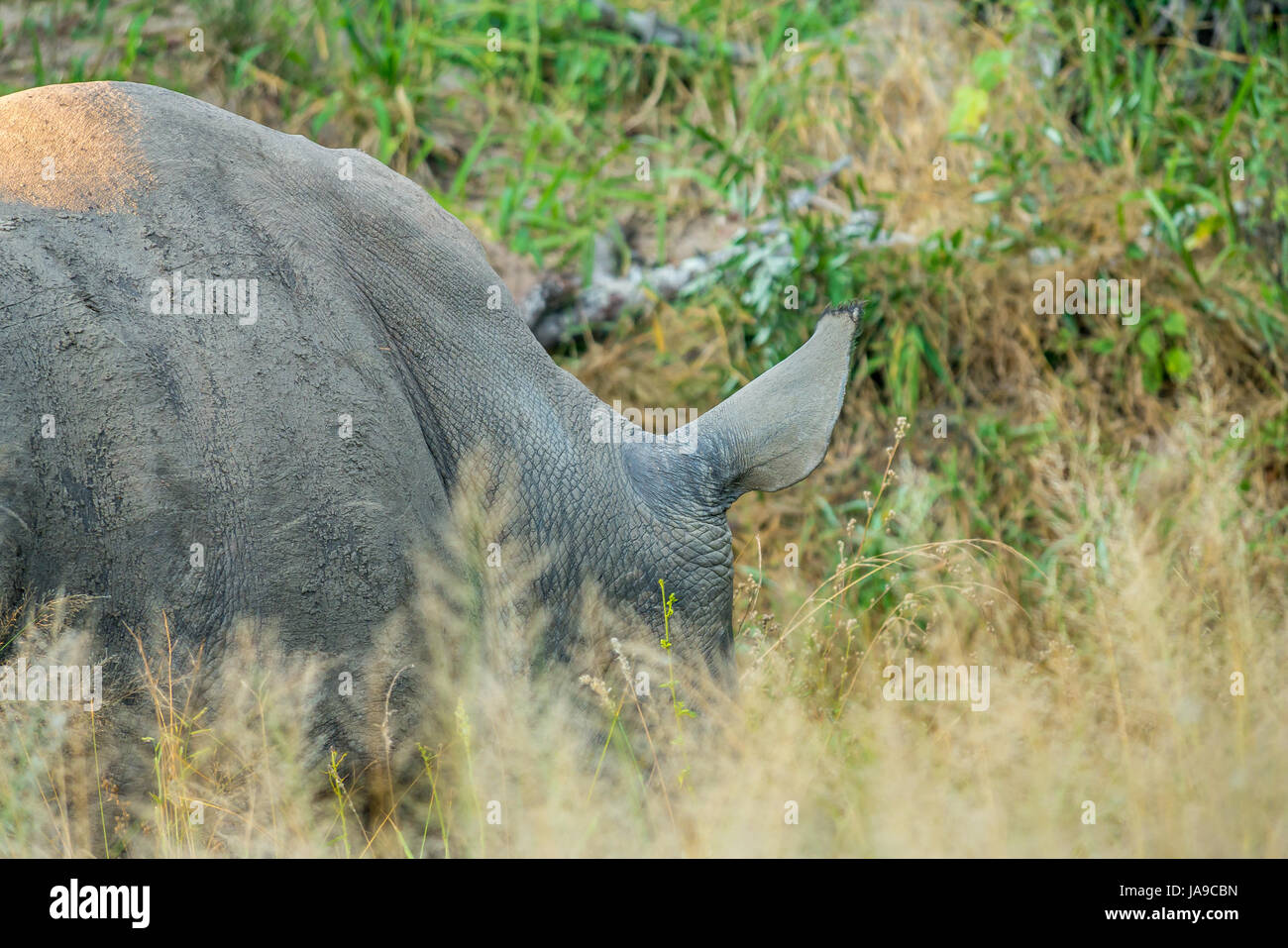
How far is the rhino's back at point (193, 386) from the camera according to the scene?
7.77ft

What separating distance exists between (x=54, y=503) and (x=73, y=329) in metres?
0.31

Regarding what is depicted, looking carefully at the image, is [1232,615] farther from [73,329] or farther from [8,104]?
[8,104]

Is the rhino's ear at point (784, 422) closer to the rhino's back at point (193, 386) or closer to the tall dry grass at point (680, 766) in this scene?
the tall dry grass at point (680, 766)

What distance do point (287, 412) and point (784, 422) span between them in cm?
111

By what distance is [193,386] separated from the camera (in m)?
2.45

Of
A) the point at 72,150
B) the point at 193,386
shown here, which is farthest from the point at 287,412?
the point at 72,150

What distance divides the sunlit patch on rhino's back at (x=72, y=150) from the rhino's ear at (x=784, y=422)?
4.38ft

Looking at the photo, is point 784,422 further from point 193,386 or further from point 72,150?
point 72,150

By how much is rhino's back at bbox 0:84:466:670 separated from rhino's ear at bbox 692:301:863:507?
0.68m

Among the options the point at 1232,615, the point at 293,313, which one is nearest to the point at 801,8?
the point at 1232,615

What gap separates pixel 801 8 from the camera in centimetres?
822

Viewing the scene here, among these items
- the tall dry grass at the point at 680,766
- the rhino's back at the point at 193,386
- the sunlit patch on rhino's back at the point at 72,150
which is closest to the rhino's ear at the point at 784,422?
the tall dry grass at the point at 680,766

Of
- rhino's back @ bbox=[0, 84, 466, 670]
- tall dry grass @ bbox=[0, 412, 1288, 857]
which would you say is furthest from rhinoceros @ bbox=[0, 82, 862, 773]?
tall dry grass @ bbox=[0, 412, 1288, 857]

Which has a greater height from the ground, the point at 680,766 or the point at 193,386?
the point at 193,386
